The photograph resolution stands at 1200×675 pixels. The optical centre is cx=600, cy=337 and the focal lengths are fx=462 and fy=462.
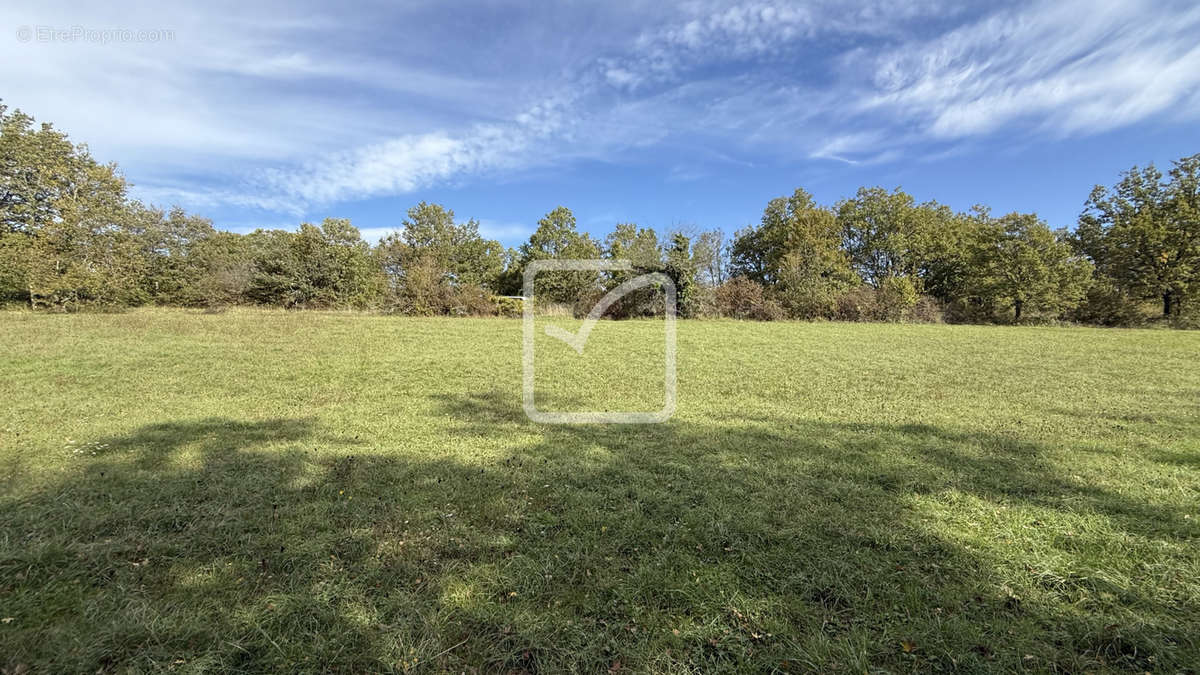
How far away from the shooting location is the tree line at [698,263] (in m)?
20.7

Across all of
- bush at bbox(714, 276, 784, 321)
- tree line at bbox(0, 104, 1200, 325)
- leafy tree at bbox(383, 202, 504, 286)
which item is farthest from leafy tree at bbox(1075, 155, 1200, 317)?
leafy tree at bbox(383, 202, 504, 286)

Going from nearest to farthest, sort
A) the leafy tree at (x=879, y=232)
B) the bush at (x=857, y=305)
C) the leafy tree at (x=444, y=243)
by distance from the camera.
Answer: the bush at (x=857, y=305), the leafy tree at (x=879, y=232), the leafy tree at (x=444, y=243)

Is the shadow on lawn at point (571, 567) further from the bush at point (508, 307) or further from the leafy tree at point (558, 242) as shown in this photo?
the leafy tree at point (558, 242)

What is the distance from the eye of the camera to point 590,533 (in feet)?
10.9

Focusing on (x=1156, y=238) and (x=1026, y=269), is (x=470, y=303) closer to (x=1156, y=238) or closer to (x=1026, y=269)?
(x=1026, y=269)

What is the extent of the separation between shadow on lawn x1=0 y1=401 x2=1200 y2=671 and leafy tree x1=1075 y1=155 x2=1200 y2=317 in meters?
35.1

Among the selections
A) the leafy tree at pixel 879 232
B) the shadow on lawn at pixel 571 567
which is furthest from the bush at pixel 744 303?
the shadow on lawn at pixel 571 567

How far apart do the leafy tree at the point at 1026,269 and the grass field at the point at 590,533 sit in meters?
25.6

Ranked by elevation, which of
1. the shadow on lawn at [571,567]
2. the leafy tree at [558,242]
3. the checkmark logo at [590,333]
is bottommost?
the shadow on lawn at [571,567]

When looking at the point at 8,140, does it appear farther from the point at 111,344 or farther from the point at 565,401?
the point at 565,401

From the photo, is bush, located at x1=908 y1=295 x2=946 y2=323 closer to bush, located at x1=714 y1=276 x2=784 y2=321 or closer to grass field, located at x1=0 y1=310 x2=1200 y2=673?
bush, located at x1=714 y1=276 x2=784 y2=321

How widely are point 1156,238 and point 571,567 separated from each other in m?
39.8

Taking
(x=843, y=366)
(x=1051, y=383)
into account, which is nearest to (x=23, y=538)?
(x=843, y=366)

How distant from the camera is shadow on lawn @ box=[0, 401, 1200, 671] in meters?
2.22
